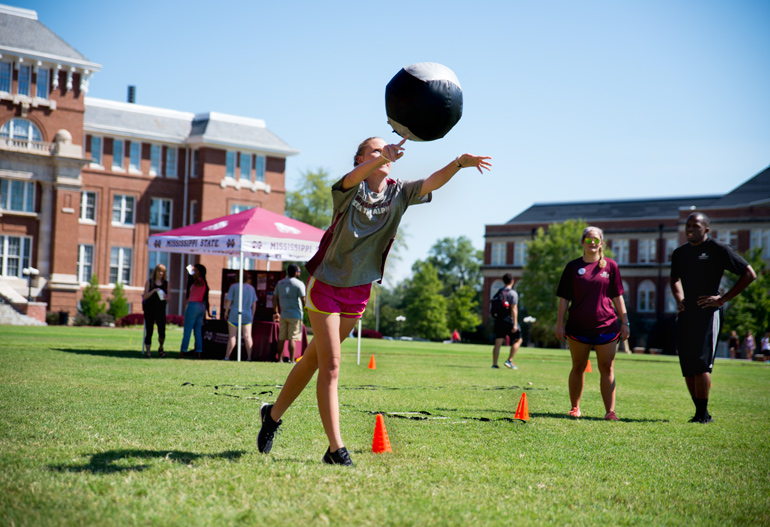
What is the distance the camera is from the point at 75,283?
1802 inches

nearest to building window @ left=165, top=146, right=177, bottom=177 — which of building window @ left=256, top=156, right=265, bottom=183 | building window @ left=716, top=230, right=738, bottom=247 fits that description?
building window @ left=256, top=156, right=265, bottom=183

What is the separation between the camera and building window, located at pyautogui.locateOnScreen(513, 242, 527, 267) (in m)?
88.7

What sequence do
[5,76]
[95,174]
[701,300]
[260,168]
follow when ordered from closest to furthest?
[701,300]
[5,76]
[95,174]
[260,168]

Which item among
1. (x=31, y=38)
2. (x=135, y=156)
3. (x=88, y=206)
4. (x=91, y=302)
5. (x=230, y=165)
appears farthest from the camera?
(x=230, y=165)

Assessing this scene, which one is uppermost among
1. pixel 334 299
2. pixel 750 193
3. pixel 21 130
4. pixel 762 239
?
pixel 750 193

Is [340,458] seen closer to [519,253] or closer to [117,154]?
[117,154]

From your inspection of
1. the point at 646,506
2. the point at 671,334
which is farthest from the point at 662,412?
the point at 671,334

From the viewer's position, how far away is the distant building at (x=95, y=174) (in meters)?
45.5

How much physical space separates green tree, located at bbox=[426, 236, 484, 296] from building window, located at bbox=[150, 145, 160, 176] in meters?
73.3

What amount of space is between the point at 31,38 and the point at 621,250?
200ft

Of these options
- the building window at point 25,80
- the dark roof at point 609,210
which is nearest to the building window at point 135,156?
the building window at point 25,80

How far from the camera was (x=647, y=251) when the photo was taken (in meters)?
80.6

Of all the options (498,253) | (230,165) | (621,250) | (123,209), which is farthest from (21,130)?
Answer: (621,250)

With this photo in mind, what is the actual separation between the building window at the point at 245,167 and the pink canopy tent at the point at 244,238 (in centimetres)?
3858
